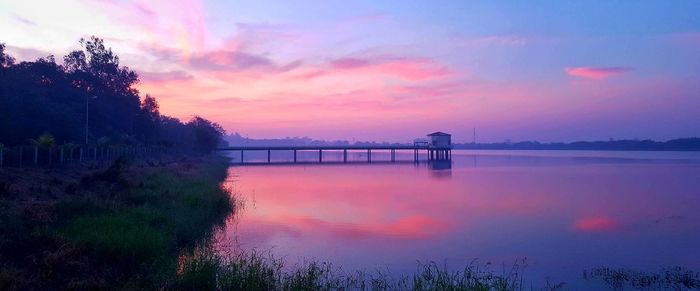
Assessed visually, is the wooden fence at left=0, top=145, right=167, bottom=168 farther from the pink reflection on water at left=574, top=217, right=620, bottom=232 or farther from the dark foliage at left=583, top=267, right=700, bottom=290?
the pink reflection on water at left=574, top=217, right=620, bottom=232

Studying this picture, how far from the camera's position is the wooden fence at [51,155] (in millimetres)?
20859

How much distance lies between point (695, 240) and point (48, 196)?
66.2 feet

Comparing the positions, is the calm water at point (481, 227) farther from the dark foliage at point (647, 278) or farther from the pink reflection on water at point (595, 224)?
the dark foliage at point (647, 278)

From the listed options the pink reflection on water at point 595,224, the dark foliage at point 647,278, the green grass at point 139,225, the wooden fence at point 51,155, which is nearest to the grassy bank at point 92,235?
the green grass at point 139,225

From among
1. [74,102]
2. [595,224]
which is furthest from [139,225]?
[74,102]

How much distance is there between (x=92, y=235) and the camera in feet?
37.0

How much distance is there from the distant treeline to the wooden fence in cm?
163

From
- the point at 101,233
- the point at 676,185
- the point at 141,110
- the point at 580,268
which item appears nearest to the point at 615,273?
the point at 580,268

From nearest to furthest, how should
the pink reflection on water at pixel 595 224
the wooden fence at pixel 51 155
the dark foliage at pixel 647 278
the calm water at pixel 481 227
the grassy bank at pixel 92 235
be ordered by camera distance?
1. the grassy bank at pixel 92 235
2. the dark foliage at pixel 647 278
3. the calm water at pixel 481 227
4. the pink reflection on water at pixel 595 224
5. the wooden fence at pixel 51 155

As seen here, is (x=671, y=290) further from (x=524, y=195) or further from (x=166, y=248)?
(x=524, y=195)

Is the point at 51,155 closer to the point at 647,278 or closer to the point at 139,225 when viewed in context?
the point at 139,225

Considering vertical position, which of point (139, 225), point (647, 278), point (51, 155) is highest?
point (51, 155)

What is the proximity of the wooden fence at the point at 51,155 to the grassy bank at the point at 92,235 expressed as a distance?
2552mm

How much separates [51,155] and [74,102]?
843 inches
